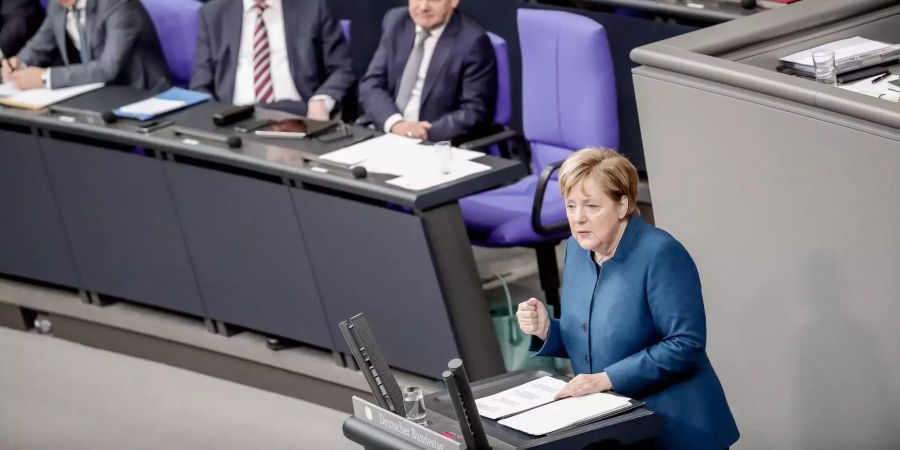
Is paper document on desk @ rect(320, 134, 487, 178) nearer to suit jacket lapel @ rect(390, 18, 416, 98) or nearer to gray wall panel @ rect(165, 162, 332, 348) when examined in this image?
gray wall panel @ rect(165, 162, 332, 348)

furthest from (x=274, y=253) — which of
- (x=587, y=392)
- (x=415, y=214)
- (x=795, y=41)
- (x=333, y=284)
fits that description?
(x=587, y=392)

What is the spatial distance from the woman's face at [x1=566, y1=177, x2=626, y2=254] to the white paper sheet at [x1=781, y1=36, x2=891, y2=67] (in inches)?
43.7

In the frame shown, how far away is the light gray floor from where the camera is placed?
5383mm

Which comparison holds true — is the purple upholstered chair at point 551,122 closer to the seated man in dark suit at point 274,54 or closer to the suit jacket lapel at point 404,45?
the suit jacket lapel at point 404,45

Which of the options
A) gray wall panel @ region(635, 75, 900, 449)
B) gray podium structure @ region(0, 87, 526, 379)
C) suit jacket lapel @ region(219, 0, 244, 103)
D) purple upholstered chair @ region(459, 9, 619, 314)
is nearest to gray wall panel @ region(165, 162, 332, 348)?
gray podium structure @ region(0, 87, 526, 379)

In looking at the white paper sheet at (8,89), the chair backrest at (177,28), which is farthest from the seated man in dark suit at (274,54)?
the white paper sheet at (8,89)

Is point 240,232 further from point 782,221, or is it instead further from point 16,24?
point 16,24

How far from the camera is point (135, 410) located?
5.70 metres

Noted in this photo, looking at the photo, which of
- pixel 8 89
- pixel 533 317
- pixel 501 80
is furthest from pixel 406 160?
pixel 8 89

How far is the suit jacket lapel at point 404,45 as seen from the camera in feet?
20.1

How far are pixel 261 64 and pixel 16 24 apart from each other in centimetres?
177

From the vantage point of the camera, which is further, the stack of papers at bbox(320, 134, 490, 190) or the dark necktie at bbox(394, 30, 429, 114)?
the dark necktie at bbox(394, 30, 429, 114)

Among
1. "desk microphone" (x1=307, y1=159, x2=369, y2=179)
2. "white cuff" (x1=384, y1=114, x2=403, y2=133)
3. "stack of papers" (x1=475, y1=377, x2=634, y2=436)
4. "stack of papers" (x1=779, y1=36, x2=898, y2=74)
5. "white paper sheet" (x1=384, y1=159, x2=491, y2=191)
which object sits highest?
"stack of papers" (x1=779, y1=36, x2=898, y2=74)

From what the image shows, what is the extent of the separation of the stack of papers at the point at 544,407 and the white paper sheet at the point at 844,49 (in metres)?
1.33
